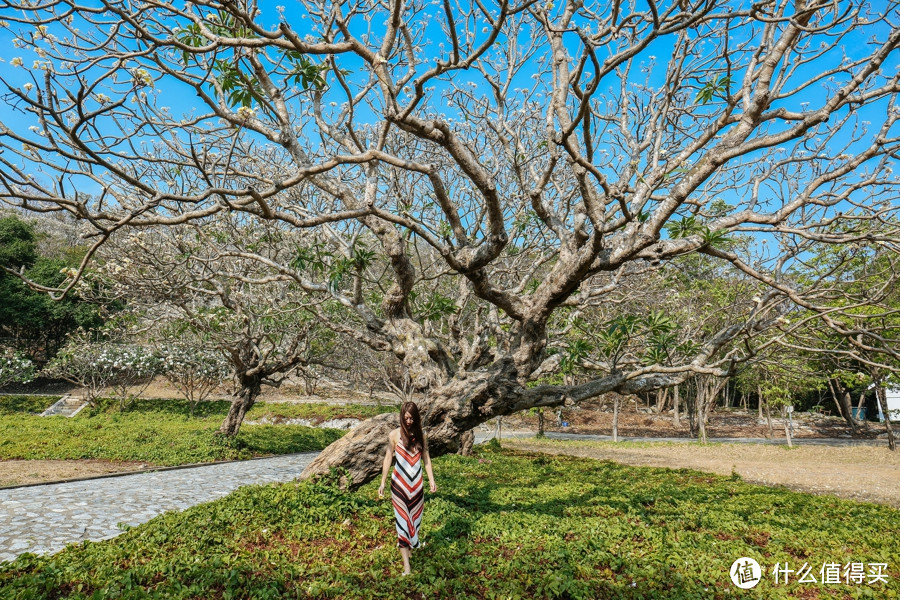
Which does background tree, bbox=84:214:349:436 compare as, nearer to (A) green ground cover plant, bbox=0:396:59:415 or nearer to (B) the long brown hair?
(B) the long brown hair

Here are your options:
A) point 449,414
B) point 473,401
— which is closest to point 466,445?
point 449,414

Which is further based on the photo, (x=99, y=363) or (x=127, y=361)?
(x=99, y=363)

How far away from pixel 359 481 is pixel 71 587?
349 cm

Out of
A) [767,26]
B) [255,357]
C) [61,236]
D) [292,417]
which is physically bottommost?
[292,417]

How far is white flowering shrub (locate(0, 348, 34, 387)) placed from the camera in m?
21.3

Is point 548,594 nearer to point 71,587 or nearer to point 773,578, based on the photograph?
point 773,578

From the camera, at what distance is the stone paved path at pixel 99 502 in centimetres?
549

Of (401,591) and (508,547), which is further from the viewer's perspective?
(508,547)

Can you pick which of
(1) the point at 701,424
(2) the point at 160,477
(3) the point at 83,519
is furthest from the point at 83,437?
(1) the point at 701,424

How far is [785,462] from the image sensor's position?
636 inches

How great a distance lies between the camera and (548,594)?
419 centimetres

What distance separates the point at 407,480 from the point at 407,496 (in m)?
0.15

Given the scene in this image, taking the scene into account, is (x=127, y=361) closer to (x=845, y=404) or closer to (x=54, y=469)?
(x=54, y=469)

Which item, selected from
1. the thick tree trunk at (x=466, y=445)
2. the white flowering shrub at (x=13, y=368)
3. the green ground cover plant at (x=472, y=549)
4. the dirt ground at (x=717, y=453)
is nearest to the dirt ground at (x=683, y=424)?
the dirt ground at (x=717, y=453)
